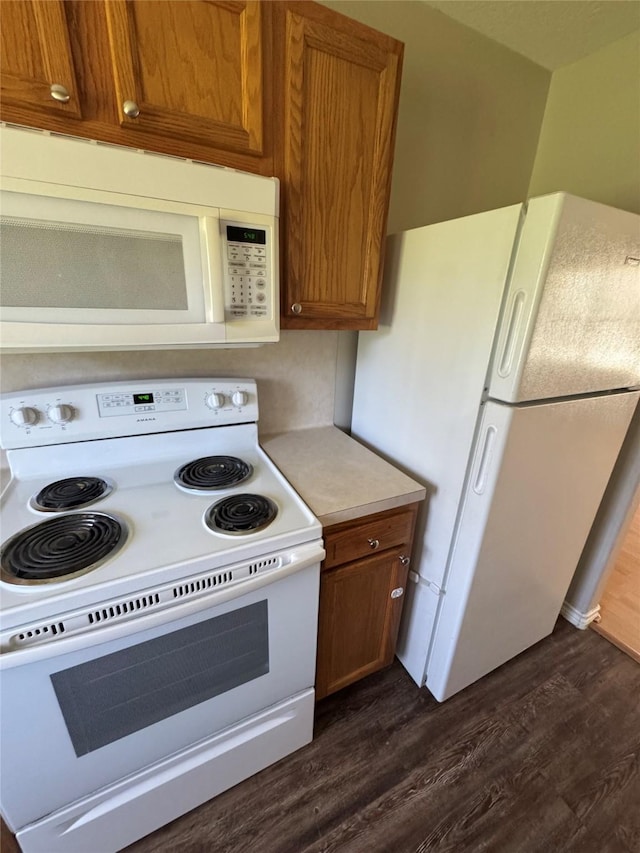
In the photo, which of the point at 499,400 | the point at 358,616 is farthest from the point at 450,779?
the point at 499,400

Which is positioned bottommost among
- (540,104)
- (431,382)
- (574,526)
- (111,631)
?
(574,526)

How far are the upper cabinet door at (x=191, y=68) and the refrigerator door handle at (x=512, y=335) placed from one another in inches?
31.6

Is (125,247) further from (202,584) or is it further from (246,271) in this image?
(202,584)

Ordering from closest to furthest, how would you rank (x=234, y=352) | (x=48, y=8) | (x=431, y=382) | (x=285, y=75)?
(x=48, y=8)
(x=285, y=75)
(x=431, y=382)
(x=234, y=352)

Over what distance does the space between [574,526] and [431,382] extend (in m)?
0.85

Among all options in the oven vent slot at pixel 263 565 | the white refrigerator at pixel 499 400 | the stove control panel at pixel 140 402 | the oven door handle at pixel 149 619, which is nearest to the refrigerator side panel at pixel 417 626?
the white refrigerator at pixel 499 400

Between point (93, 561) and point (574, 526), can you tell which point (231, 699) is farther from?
point (574, 526)

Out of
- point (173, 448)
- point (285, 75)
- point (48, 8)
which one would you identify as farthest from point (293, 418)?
point (48, 8)

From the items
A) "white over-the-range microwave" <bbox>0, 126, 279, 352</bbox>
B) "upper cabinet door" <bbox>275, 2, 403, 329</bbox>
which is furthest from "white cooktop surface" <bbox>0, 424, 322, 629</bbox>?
"upper cabinet door" <bbox>275, 2, 403, 329</bbox>

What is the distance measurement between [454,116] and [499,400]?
1283 millimetres

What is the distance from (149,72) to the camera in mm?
839

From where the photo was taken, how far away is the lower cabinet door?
4.11 ft

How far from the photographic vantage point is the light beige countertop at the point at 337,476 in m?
1.16

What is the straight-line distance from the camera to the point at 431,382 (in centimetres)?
130
